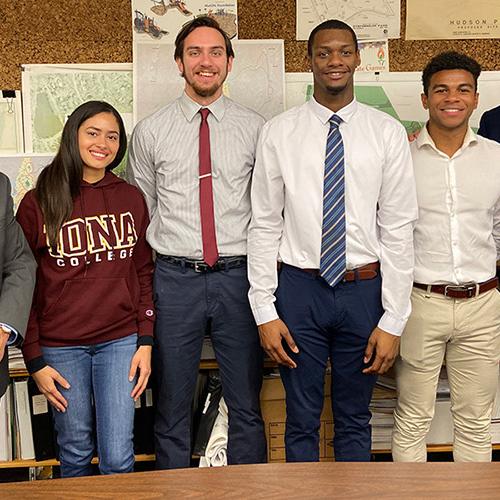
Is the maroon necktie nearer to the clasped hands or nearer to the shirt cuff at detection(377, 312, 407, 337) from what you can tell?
the clasped hands

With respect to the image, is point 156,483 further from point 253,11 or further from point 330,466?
point 253,11

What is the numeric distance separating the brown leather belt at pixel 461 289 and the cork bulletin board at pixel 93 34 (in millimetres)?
993

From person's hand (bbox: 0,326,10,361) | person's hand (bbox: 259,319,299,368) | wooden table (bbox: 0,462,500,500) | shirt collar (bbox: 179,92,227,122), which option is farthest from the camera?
shirt collar (bbox: 179,92,227,122)

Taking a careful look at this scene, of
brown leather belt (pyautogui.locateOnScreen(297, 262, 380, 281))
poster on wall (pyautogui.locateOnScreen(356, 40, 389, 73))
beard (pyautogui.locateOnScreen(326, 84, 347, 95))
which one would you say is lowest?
brown leather belt (pyautogui.locateOnScreen(297, 262, 380, 281))

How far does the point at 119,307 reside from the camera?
6.86 feet

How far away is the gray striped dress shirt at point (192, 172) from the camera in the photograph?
2.22 metres

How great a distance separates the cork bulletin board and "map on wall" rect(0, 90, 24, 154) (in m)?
0.04

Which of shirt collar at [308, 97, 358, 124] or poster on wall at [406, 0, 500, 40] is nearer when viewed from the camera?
shirt collar at [308, 97, 358, 124]

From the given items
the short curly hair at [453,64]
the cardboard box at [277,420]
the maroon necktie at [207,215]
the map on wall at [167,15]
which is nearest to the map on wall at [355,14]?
the map on wall at [167,15]

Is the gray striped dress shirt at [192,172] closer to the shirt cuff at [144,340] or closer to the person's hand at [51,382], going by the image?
the shirt cuff at [144,340]

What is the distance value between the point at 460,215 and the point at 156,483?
1.38 m

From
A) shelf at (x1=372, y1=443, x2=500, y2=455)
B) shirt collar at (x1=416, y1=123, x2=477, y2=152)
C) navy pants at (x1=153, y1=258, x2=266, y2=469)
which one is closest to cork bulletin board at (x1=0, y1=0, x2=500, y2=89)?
shirt collar at (x1=416, y1=123, x2=477, y2=152)

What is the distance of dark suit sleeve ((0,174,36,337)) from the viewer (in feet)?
5.90

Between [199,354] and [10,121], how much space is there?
1192 millimetres
